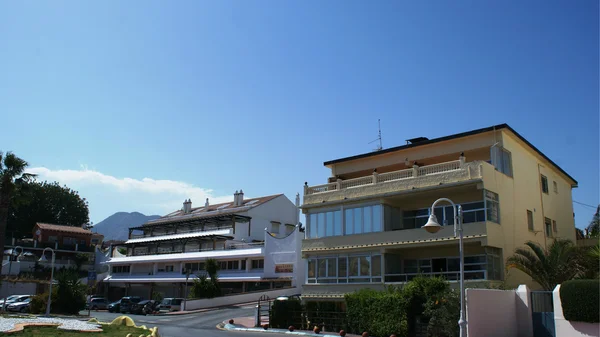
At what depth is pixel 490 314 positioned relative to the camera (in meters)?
21.5

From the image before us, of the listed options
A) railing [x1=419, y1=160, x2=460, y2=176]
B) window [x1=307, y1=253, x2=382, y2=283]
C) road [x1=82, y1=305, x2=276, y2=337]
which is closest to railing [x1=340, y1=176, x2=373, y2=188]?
railing [x1=419, y1=160, x2=460, y2=176]

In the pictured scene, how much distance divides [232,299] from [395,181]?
24.6 meters

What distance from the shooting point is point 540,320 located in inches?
858

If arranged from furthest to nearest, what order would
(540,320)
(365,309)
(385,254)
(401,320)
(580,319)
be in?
(385,254), (365,309), (401,320), (540,320), (580,319)

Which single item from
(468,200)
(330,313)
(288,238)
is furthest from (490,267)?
(288,238)

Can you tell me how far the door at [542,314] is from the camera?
838 inches

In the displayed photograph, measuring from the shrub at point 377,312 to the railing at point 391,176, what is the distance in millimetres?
7556

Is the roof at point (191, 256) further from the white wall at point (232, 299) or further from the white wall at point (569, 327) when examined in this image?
the white wall at point (569, 327)

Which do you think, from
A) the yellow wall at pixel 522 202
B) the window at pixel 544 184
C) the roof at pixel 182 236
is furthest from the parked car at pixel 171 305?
the window at pixel 544 184

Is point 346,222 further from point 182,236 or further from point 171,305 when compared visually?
point 182,236

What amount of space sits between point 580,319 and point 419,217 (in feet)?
44.6

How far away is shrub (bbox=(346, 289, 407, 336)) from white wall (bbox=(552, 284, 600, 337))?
753cm

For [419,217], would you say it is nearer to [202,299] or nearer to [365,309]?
[365,309]

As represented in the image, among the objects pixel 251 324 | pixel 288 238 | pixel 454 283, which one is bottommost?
pixel 251 324
